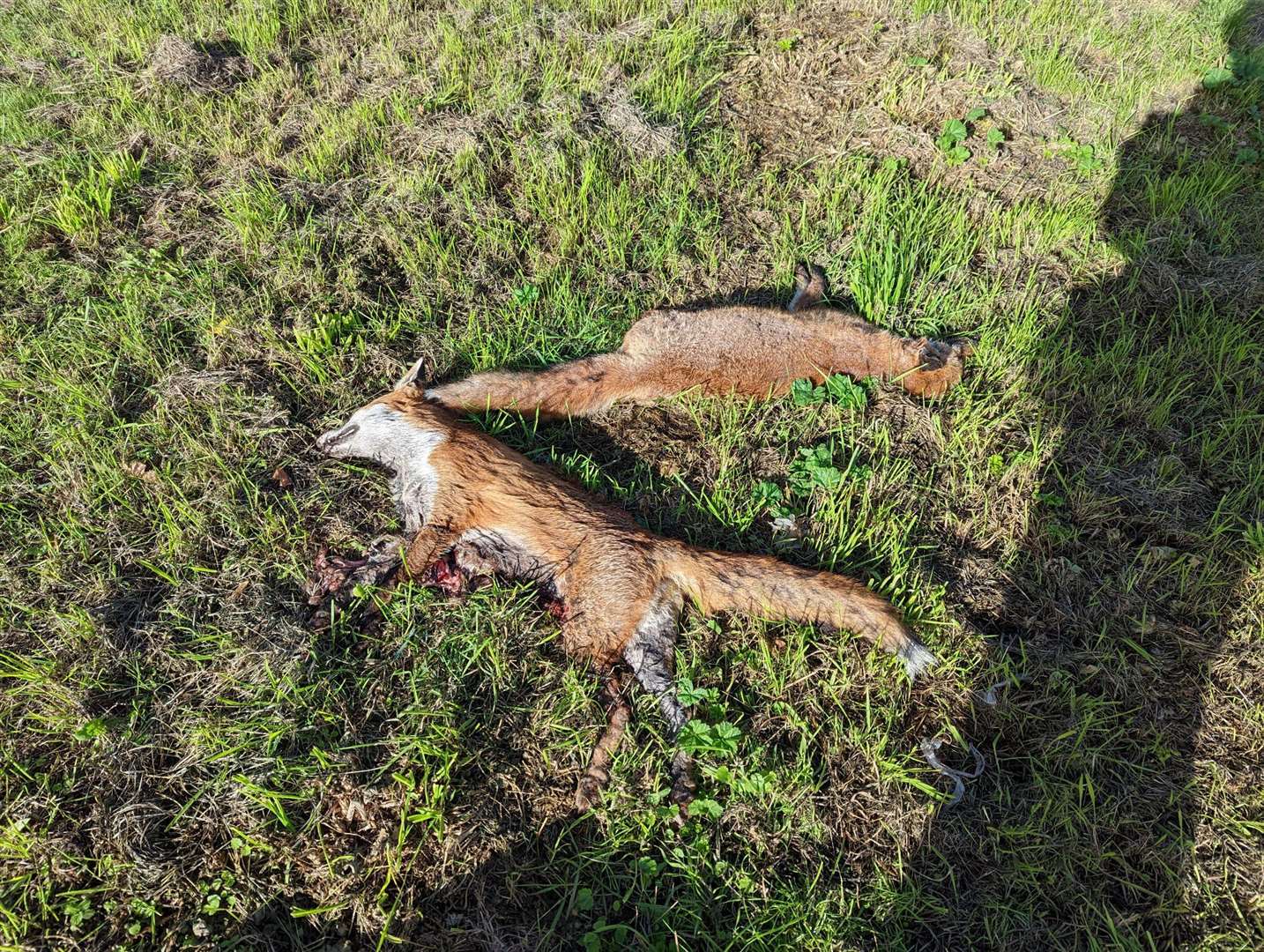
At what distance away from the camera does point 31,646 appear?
2.87m

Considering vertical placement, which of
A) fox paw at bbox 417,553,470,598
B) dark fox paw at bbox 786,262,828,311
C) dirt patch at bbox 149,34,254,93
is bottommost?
fox paw at bbox 417,553,470,598

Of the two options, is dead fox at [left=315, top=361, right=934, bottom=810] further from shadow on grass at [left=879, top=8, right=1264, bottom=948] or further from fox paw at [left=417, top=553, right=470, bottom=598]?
shadow on grass at [left=879, top=8, right=1264, bottom=948]

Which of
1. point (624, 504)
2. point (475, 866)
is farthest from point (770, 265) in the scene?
point (475, 866)

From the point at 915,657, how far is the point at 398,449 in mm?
2582

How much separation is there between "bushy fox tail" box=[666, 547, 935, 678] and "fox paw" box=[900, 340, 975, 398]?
59.8 inches

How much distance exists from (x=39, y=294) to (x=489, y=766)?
393 centimetres

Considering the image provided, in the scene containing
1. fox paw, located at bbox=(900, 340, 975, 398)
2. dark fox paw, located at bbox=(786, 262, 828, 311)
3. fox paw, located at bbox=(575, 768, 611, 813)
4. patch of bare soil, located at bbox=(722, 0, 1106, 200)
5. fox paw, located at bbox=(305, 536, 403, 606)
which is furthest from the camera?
patch of bare soil, located at bbox=(722, 0, 1106, 200)

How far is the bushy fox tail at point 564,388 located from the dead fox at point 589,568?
25 cm

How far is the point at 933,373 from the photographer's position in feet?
12.9

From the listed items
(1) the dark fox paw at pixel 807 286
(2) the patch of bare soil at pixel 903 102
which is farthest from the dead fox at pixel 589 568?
(2) the patch of bare soil at pixel 903 102

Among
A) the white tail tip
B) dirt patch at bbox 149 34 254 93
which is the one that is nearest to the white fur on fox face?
the white tail tip

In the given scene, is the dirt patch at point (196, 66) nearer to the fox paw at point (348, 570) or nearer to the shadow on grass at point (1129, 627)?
the fox paw at point (348, 570)

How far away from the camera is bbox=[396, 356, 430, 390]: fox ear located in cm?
368

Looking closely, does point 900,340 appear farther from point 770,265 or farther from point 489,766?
point 489,766
